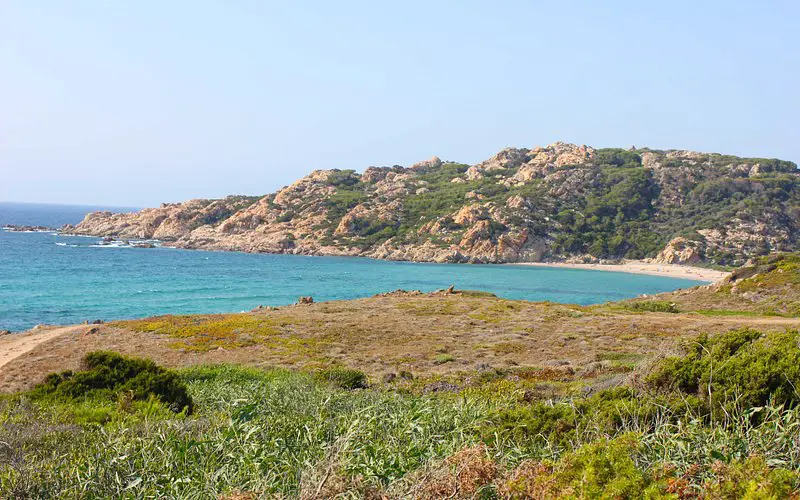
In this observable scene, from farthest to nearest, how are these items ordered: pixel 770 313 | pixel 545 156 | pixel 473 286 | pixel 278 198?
pixel 545 156
pixel 278 198
pixel 473 286
pixel 770 313

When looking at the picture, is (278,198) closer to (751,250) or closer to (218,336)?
(751,250)

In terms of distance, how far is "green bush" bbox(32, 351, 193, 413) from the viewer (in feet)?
37.5

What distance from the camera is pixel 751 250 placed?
307ft

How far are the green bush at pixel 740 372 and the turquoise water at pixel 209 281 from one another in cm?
3933

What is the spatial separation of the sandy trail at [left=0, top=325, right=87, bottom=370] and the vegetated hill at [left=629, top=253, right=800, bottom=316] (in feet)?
107

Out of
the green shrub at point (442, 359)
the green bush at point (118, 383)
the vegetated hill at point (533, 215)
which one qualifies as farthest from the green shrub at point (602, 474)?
the vegetated hill at point (533, 215)

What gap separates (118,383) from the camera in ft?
40.2

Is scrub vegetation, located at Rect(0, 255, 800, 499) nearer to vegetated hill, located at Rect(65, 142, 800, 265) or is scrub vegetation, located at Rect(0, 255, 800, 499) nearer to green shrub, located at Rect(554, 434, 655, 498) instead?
green shrub, located at Rect(554, 434, 655, 498)

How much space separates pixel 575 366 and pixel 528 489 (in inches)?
582

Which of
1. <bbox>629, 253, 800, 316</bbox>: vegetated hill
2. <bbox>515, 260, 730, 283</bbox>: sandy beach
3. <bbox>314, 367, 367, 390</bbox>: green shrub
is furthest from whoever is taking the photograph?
<bbox>515, 260, 730, 283</bbox>: sandy beach

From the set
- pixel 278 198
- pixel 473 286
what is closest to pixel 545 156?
pixel 278 198

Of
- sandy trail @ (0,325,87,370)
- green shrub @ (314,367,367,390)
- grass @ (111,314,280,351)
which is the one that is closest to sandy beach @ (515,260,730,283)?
grass @ (111,314,280,351)

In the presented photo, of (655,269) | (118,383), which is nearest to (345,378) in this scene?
(118,383)

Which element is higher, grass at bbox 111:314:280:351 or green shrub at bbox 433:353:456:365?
green shrub at bbox 433:353:456:365
